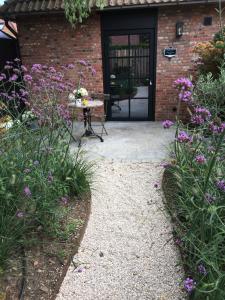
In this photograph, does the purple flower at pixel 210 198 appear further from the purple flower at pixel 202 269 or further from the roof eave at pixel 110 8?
the roof eave at pixel 110 8

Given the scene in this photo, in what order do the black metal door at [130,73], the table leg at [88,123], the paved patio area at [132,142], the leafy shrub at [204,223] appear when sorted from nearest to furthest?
the leafy shrub at [204,223] < the paved patio area at [132,142] < the table leg at [88,123] < the black metal door at [130,73]

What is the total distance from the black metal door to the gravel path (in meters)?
3.71

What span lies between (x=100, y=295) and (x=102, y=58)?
19.5 feet

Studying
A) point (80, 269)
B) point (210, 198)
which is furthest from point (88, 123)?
point (210, 198)

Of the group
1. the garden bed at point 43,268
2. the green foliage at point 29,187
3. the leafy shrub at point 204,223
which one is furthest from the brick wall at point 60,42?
the garden bed at point 43,268

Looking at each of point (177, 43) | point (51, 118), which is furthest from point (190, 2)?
point (51, 118)

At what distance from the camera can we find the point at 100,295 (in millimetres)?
2326

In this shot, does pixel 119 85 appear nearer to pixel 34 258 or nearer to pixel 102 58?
pixel 102 58

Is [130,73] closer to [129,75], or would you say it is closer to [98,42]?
[129,75]

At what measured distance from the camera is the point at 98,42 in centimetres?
697

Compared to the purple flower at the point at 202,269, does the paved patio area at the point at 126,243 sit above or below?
below

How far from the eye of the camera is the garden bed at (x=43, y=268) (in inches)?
87.7

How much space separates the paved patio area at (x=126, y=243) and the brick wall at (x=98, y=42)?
276 centimetres

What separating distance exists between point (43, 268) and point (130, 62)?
5.78m
